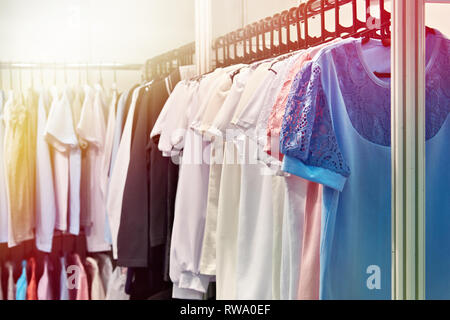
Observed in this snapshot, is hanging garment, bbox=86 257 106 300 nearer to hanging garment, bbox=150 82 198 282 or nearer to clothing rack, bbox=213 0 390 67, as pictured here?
hanging garment, bbox=150 82 198 282

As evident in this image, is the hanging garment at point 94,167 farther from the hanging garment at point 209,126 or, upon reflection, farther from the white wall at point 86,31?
the hanging garment at point 209,126

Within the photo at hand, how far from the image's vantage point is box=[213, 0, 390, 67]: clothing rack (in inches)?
33.5

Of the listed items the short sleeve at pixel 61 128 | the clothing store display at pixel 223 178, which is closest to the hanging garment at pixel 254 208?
the clothing store display at pixel 223 178

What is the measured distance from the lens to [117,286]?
1.14 m

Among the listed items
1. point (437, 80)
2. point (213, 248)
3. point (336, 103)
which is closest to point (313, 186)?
point (336, 103)

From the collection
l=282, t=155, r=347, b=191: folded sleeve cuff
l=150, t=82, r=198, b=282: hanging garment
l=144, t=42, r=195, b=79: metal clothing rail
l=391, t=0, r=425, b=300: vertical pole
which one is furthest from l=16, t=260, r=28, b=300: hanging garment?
l=391, t=0, r=425, b=300: vertical pole

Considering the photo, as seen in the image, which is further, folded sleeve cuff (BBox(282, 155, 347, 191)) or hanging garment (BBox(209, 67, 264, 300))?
hanging garment (BBox(209, 67, 264, 300))

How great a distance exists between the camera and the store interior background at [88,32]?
93cm

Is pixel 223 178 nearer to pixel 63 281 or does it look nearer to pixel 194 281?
pixel 194 281

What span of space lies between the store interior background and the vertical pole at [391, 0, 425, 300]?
1.88 ft

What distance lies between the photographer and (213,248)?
1.14 m

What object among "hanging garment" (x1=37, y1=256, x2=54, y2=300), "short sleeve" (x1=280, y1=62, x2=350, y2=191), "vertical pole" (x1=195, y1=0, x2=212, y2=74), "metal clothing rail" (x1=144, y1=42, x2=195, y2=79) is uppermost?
"vertical pole" (x1=195, y1=0, x2=212, y2=74)

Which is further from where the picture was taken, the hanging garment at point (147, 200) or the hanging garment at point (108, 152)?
the hanging garment at point (147, 200)

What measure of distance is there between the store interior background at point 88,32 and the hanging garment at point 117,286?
428 mm
